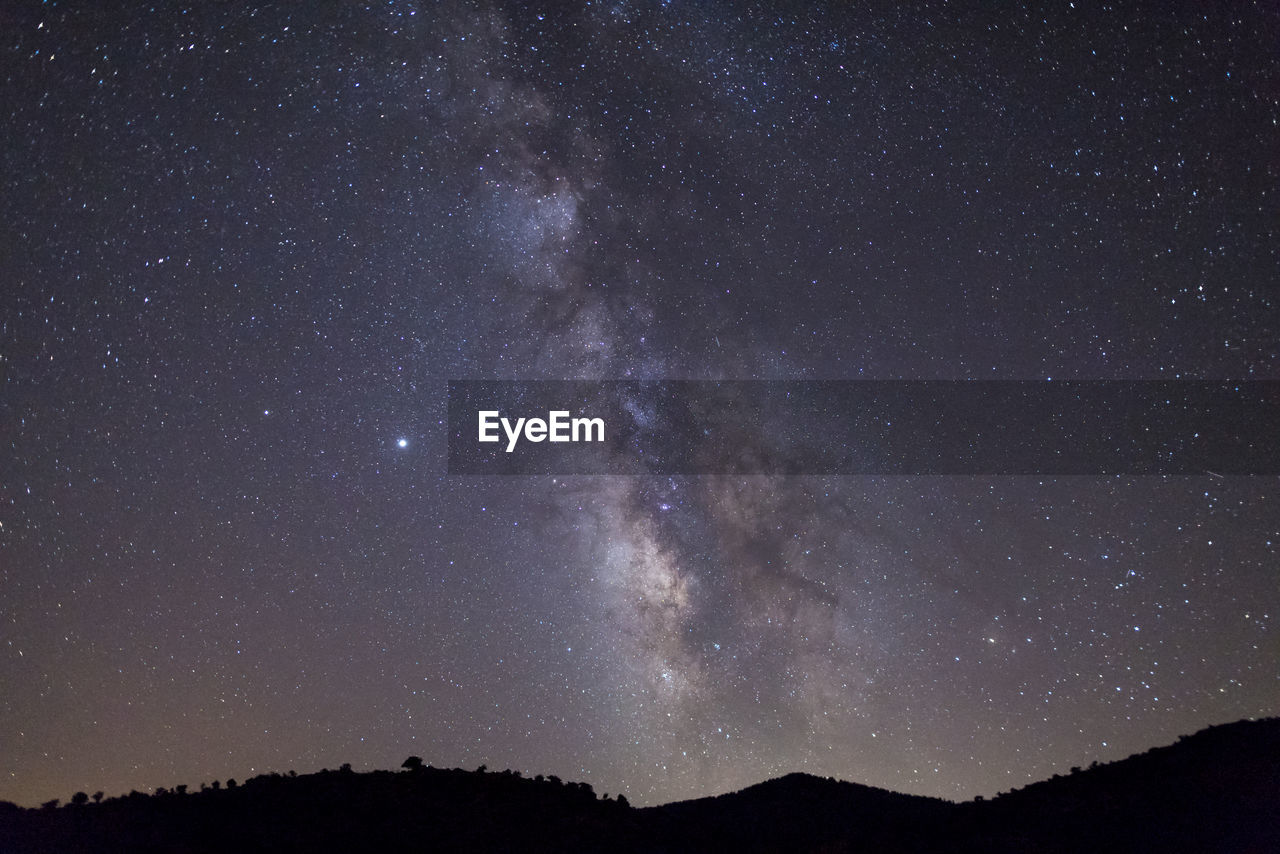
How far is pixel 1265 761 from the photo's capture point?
13.5 metres

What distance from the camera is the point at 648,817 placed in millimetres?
14375

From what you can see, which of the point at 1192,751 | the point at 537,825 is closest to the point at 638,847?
the point at 537,825

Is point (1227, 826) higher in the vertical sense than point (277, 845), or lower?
lower

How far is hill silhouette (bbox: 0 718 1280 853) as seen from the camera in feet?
37.3

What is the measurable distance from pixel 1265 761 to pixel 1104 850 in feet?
13.4

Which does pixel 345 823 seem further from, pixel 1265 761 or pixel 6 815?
pixel 1265 761

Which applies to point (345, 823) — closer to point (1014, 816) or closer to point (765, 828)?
point (765, 828)

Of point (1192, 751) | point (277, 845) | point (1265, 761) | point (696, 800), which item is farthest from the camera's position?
point (696, 800)

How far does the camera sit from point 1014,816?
537 inches

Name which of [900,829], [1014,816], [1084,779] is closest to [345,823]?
[900,829]

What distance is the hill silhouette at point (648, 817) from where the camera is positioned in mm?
11383

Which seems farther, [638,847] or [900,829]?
[900,829]

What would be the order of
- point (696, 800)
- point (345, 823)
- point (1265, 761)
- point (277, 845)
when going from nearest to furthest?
point (277, 845)
point (345, 823)
point (1265, 761)
point (696, 800)

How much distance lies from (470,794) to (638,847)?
3152 millimetres
